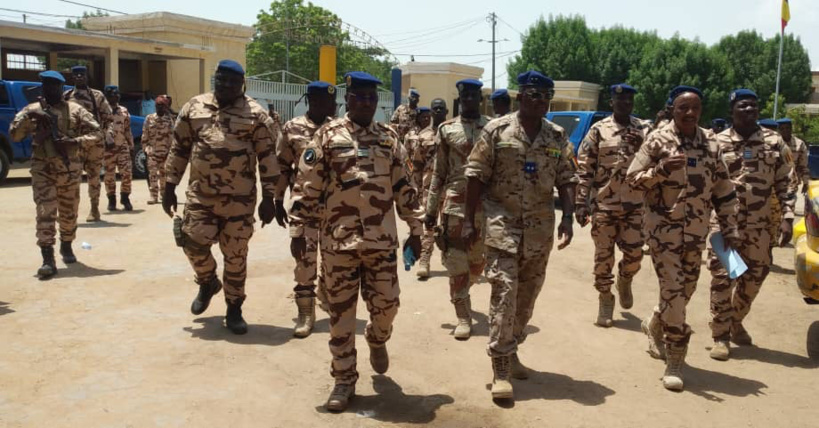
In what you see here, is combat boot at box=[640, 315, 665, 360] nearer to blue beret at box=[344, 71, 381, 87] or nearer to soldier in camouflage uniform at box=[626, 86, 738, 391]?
soldier in camouflage uniform at box=[626, 86, 738, 391]

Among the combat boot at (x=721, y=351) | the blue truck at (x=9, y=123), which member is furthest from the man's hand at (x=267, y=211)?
the blue truck at (x=9, y=123)

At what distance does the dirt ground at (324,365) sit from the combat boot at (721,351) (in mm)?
100

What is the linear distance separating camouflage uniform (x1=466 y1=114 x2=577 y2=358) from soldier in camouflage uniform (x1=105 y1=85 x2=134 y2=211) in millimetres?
9650

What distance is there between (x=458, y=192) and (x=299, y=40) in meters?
60.1

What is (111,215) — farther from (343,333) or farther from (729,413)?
(729,413)

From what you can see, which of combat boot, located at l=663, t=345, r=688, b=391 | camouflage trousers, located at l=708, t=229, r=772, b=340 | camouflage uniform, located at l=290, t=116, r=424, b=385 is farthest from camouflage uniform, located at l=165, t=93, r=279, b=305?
camouflage trousers, located at l=708, t=229, r=772, b=340

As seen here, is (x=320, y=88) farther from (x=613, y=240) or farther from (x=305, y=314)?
(x=613, y=240)

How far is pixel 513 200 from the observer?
486 cm

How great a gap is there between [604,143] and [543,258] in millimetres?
2460

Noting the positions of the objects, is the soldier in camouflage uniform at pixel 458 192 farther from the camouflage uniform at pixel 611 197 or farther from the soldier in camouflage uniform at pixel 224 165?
the soldier in camouflage uniform at pixel 224 165

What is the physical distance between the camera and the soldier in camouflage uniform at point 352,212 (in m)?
4.51

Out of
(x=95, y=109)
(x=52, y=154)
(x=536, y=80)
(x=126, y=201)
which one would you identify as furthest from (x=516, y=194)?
(x=126, y=201)

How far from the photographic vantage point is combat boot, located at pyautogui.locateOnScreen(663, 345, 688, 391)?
507 cm

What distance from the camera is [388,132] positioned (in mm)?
4742
